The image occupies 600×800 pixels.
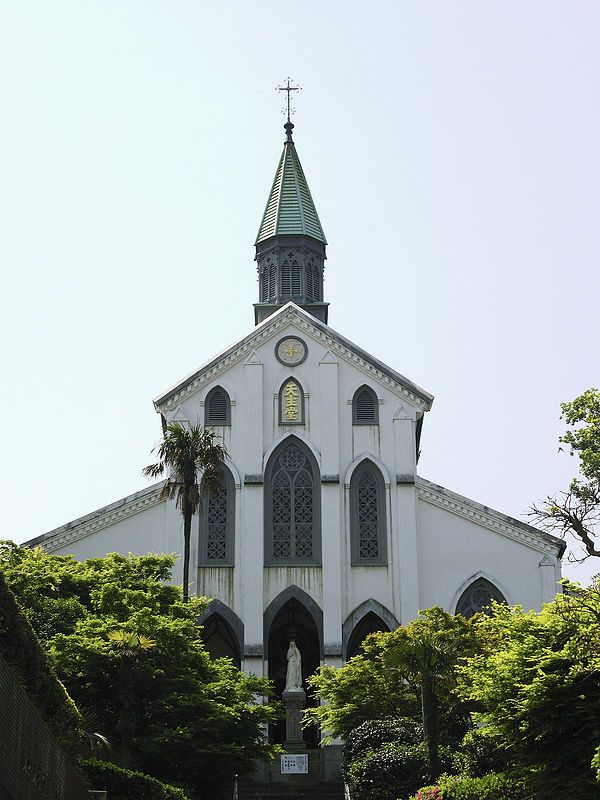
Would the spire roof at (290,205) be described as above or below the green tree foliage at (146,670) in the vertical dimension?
above

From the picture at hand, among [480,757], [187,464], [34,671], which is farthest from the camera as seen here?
[187,464]

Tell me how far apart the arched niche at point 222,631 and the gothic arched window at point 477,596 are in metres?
7.61

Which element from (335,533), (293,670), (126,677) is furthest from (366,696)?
(335,533)

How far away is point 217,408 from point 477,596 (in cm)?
1146

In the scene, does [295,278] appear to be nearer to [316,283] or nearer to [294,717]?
[316,283]

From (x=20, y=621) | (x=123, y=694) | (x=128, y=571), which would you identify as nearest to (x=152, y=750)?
(x=123, y=694)

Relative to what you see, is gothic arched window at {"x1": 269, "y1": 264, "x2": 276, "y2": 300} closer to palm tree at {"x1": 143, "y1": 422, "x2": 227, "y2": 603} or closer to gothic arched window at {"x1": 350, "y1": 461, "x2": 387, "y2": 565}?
gothic arched window at {"x1": 350, "y1": 461, "x2": 387, "y2": 565}

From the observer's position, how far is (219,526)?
40.1 m

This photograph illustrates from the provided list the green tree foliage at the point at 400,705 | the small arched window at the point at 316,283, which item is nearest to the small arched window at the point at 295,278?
the small arched window at the point at 316,283

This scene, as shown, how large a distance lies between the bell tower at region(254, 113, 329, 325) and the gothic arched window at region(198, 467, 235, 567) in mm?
11144

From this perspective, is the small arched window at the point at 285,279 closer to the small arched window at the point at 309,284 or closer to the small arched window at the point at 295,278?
the small arched window at the point at 295,278

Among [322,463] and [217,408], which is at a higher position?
[217,408]

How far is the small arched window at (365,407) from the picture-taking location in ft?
136

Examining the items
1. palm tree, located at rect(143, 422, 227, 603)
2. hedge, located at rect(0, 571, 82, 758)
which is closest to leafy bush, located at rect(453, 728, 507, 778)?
hedge, located at rect(0, 571, 82, 758)
